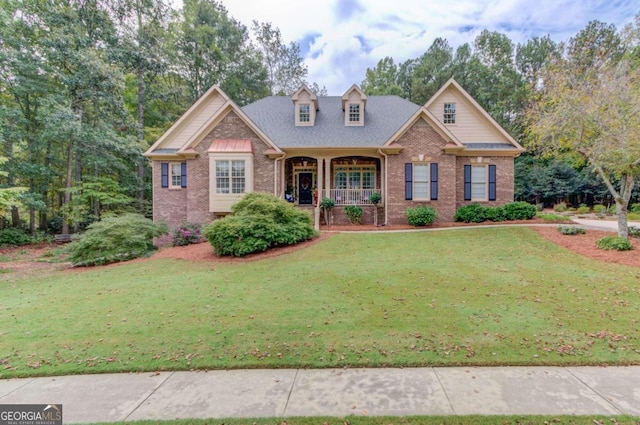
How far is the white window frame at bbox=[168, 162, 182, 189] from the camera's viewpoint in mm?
16281

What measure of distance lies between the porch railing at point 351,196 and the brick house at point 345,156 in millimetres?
61

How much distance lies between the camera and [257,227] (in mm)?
11352

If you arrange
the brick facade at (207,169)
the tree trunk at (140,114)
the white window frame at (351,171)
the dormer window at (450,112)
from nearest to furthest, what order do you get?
the brick facade at (207,169)
the dormer window at (450,112)
the white window frame at (351,171)
the tree trunk at (140,114)

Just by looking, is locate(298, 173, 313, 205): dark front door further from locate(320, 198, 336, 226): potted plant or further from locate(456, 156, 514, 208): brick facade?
locate(456, 156, 514, 208): brick facade

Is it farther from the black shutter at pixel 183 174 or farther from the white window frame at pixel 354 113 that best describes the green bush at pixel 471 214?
the black shutter at pixel 183 174

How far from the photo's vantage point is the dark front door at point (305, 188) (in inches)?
737

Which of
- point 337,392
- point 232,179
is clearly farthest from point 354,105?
point 337,392

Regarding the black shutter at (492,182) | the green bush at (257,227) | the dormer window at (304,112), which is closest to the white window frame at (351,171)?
the dormer window at (304,112)

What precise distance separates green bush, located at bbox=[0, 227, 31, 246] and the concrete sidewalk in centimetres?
2167

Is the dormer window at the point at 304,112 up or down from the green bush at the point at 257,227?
up

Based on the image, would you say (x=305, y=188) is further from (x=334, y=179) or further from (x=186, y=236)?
(x=186, y=236)

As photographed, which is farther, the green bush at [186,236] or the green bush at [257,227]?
the green bush at [186,236]

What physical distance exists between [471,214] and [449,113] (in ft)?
19.8

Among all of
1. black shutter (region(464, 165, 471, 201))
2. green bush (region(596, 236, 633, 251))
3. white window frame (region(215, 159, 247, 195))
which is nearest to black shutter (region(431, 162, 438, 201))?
black shutter (region(464, 165, 471, 201))
